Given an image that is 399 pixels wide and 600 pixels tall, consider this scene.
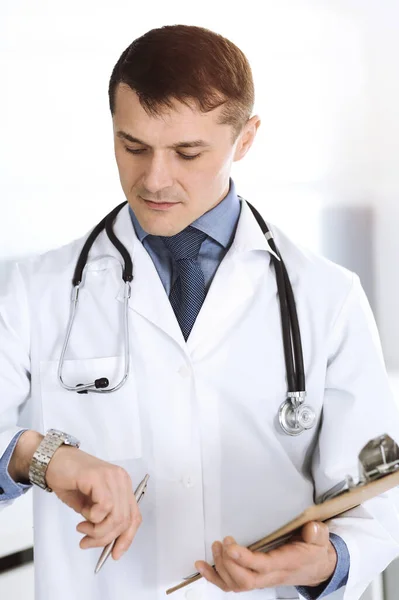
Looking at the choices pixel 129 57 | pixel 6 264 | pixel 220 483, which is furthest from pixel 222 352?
pixel 6 264

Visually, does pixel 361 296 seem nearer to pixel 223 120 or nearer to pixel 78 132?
pixel 223 120

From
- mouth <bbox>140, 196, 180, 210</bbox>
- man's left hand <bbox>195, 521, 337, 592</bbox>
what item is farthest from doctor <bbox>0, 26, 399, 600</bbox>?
man's left hand <bbox>195, 521, 337, 592</bbox>

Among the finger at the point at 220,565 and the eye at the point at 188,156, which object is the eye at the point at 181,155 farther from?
the finger at the point at 220,565

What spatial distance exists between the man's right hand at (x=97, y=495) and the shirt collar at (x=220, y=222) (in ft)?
1.29

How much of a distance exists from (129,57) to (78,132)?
56 cm

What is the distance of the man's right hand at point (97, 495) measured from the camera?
3.17ft

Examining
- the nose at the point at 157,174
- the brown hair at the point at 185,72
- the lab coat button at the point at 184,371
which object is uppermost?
the brown hair at the point at 185,72

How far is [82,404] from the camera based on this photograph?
1191 millimetres

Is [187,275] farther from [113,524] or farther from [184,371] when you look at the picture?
[113,524]

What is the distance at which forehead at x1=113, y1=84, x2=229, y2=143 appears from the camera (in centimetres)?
108

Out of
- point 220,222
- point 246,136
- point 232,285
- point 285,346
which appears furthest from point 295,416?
point 246,136

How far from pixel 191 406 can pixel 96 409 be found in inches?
5.5

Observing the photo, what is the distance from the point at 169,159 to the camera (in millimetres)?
1105

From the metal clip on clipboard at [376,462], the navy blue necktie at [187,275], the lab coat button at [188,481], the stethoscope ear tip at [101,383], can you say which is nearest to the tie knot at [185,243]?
the navy blue necktie at [187,275]
